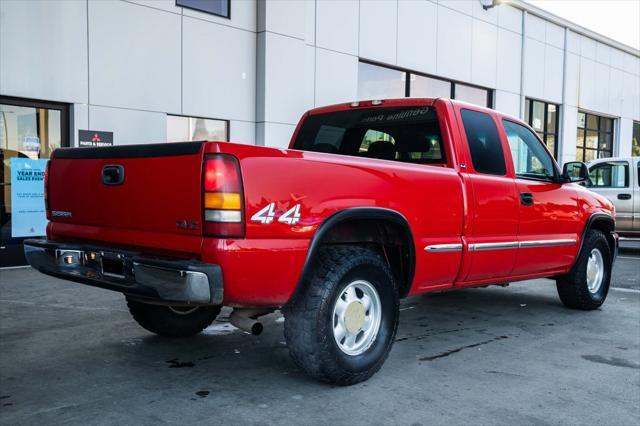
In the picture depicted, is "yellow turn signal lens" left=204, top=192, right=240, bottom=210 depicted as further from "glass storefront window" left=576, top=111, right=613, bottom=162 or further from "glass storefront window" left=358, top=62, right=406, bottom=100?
"glass storefront window" left=576, top=111, right=613, bottom=162

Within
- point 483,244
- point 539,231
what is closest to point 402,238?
point 483,244

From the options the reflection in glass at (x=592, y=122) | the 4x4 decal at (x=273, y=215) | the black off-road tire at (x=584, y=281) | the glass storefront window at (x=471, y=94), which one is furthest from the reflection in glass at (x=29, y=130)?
the reflection in glass at (x=592, y=122)

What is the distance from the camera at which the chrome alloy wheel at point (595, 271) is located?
661 cm

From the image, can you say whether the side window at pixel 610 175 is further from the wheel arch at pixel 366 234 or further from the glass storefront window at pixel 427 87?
the wheel arch at pixel 366 234

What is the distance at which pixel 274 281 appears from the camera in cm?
350

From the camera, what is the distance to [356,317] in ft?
13.2

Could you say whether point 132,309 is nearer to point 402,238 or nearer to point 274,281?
point 274,281

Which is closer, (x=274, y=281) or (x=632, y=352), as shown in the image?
(x=274, y=281)

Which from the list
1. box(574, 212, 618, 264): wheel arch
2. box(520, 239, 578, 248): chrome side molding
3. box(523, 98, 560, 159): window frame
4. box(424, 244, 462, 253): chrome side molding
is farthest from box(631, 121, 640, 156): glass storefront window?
box(424, 244, 462, 253): chrome side molding

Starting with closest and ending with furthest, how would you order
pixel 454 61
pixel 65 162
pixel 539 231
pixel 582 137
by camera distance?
pixel 65 162
pixel 539 231
pixel 454 61
pixel 582 137

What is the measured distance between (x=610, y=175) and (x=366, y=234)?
10.3m

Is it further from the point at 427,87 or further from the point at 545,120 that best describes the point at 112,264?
the point at 545,120

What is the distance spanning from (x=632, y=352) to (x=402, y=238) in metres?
2.19

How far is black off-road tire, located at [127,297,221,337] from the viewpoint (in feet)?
16.1
